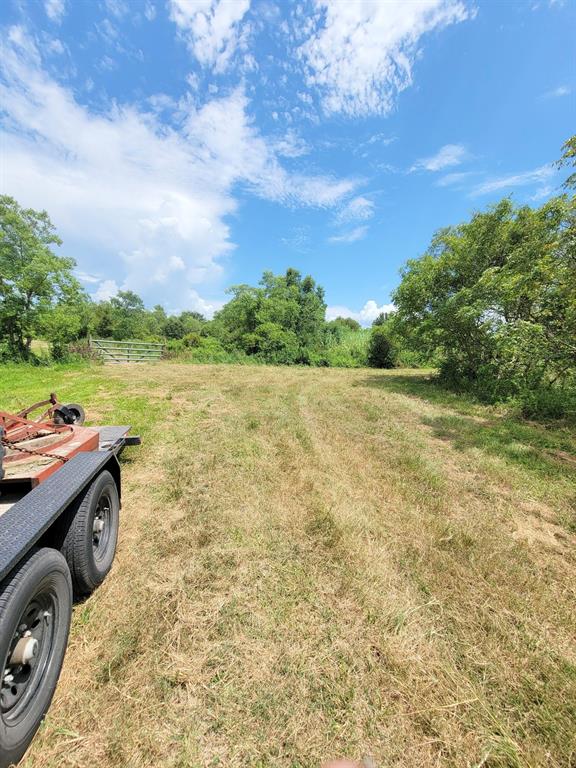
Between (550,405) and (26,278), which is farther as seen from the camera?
(26,278)

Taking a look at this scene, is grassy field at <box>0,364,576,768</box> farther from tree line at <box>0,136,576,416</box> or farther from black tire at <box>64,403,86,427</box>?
tree line at <box>0,136,576,416</box>

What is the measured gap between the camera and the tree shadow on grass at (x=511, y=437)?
4297 millimetres

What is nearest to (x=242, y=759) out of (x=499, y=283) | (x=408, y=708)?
(x=408, y=708)

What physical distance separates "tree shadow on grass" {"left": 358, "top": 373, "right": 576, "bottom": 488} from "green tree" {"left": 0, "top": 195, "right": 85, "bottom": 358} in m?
16.1

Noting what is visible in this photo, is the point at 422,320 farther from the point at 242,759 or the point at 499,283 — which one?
the point at 242,759

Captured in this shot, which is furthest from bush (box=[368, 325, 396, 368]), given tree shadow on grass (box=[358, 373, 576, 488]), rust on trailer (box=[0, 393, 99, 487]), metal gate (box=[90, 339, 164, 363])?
rust on trailer (box=[0, 393, 99, 487])

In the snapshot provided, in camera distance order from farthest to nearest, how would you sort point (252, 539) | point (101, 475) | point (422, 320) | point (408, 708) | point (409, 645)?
1. point (422, 320)
2. point (252, 539)
3. point (101, 475)
4. point (409, 645)
5. point (408, 708)

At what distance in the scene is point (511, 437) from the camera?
5441mm

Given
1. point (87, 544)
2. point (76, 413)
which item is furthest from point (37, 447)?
point (76, 413)

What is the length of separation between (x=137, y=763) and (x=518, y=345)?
332 inches

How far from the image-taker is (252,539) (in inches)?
102

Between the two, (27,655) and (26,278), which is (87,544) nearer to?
(27,655)

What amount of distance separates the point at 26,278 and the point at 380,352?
66.7 feet

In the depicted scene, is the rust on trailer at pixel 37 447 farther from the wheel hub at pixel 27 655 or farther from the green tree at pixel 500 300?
the green tree at pixel 500 300
